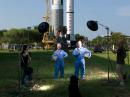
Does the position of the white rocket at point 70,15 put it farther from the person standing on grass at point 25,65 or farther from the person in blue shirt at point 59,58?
the person standing on grass at point 25,65

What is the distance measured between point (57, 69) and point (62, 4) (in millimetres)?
58509

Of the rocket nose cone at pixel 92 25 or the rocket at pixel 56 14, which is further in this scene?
the rocket at pixel 56 14

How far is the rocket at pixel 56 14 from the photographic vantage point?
82575mm

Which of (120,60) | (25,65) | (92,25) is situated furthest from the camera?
(25,65)

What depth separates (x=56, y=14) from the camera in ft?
278

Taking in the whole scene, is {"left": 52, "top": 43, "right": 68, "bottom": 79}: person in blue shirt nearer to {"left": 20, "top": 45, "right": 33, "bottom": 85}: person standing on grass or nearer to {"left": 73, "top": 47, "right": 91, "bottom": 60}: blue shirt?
{"left": 73, "top": 47, "right": 91, "bottom": 60}: blue shirt

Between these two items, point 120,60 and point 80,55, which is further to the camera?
point 80,55

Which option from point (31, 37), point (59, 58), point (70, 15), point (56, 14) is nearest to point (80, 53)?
point (59, 58)

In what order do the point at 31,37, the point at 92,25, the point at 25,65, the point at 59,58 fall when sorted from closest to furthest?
the point at 92,25, the point at 25,65, the point at 59,58, the point at 31,37

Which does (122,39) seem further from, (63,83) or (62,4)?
(62,4)

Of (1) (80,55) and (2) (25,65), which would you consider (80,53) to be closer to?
(1) (80,55)

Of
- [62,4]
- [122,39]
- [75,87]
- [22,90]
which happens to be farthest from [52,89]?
[62,4]

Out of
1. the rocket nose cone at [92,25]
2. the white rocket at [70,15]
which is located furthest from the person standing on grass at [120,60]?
the white rocket at [70,15]

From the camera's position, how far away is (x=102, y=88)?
2047cm
